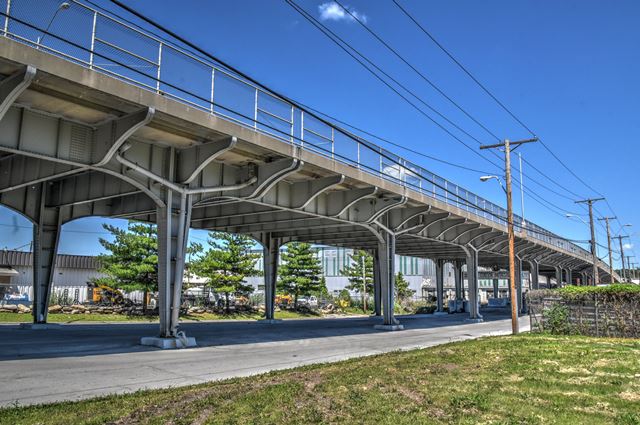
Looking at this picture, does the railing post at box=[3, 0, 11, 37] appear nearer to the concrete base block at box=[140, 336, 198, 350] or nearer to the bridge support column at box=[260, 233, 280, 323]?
the concrete base block at box=[140, 336, 198, 350]

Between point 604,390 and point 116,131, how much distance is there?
13.9 m

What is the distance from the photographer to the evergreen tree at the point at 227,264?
4300 centimetres

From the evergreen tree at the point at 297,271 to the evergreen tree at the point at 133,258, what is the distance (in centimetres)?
A: 1727

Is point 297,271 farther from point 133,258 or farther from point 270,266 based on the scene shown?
point 133,258

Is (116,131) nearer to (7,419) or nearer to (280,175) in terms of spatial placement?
(280,175)

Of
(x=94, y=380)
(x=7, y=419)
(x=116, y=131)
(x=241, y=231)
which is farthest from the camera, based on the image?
→ (x=241, y=231)

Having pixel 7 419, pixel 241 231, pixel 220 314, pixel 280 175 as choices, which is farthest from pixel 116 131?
pixel 220 314

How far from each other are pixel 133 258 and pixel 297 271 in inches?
774

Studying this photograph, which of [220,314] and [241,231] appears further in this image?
[220,314]

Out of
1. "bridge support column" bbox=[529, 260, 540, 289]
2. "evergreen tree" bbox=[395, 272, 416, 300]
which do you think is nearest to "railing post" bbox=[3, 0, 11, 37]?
"evergreen tree" bbox=[395, 272, 416, 300]

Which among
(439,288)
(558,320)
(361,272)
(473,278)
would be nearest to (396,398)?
(558,320)

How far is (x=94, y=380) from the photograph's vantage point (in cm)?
1091

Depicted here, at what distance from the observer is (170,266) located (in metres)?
17.7

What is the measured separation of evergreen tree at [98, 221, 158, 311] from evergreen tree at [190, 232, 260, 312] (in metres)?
6.64
